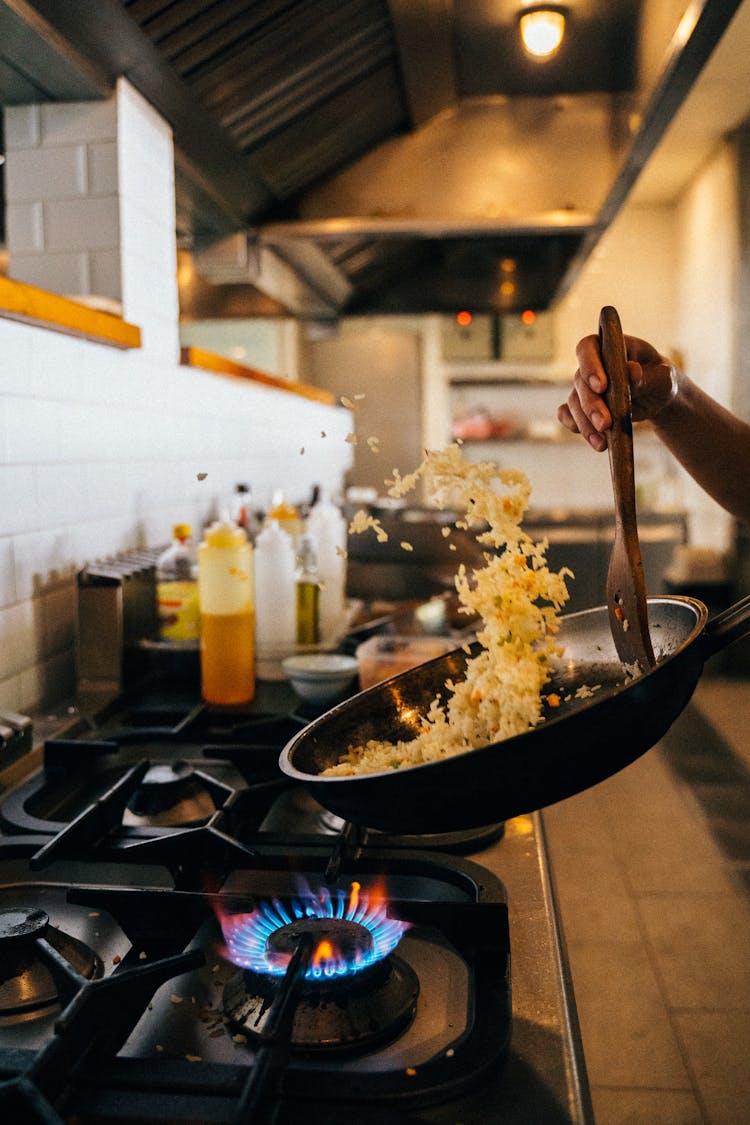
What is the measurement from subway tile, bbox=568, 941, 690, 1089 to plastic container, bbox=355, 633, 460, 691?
0.87m

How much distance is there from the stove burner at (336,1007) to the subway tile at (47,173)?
2006 millimetres

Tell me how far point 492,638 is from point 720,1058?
4.62 feet

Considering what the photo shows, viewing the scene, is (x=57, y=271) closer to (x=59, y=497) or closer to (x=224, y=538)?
(x=59, y=497)

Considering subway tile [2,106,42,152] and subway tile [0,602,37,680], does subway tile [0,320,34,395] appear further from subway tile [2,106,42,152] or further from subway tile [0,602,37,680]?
subway tile [2,106,42,152]

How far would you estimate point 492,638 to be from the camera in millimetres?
1023

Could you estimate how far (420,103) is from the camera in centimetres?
334

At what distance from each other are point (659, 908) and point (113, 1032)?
7.17 ft

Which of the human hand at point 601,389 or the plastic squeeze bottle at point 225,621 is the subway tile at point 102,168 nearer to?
the plastic squeeze bottle at point 225,621

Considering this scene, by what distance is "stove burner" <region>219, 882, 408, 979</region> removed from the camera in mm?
731

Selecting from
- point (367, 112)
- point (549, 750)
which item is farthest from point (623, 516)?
point (367, 112)

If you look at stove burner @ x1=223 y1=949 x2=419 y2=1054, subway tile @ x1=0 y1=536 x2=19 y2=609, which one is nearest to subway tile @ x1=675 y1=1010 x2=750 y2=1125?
stove burner @ x1=223 y1=949 x2=419 y2=1054

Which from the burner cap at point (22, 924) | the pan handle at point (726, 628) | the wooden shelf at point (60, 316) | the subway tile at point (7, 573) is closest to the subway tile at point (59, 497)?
the subway tile at point (7, 573)

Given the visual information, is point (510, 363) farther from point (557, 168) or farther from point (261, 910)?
point (261, 910)

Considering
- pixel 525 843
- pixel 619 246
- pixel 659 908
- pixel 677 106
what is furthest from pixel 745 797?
pixel 619 246
